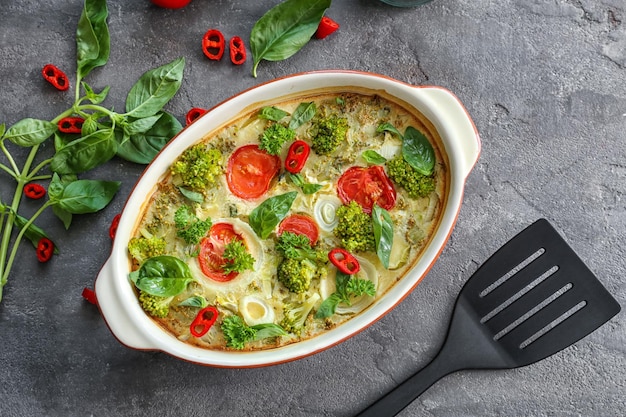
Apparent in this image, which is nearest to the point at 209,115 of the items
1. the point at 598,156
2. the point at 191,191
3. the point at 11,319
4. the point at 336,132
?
the point at 191,191

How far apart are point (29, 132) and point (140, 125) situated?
17.1 inches

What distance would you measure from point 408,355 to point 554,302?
63 cm

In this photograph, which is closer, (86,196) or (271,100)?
(271,100)

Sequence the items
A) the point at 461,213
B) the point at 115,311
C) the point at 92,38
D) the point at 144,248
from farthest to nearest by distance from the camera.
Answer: the point at 461,213 → the point at 92,38 → the point at 144,248 → the point at 115,311

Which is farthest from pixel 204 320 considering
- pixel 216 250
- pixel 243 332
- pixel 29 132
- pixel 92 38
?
pixel 92 38

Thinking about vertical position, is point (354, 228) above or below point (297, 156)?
below

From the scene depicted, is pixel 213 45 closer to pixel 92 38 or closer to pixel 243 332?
pixel 92 38

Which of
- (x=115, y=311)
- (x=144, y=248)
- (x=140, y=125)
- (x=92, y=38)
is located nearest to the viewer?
(x=115, y=311)

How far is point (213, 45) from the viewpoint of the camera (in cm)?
271

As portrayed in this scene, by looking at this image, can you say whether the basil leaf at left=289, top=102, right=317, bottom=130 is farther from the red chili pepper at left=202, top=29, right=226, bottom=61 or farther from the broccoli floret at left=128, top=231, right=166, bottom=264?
the broccoli floret at left=128, top=231, right=166, bottom=264

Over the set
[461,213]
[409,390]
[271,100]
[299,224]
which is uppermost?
[271,100]

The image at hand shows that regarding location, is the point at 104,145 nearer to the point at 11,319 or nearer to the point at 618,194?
the point at 11,319

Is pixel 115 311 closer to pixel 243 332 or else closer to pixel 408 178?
pixel 243 332

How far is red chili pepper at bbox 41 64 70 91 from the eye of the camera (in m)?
2.69
